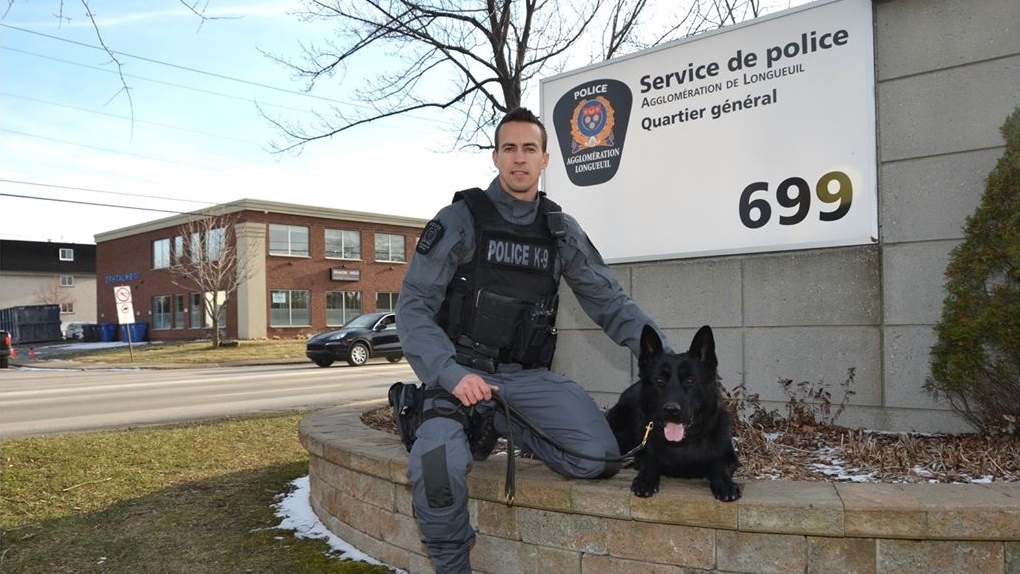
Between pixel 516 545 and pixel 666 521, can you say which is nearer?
pixel 666 521

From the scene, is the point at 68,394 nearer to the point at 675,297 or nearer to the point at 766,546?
the point at 675,297

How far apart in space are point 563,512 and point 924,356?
258cm

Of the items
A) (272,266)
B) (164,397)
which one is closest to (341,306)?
(272,266)

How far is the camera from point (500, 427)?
329 cm

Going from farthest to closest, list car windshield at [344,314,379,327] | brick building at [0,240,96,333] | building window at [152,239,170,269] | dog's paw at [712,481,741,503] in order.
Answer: brick building at [0,240,96,333] → building window at [152,239,170,269] → car windshield at [344,314,379,327] → dog's paw at [712,481,741,503]

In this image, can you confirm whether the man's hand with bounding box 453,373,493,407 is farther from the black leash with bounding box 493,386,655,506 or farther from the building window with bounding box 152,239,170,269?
the building window with bounding box 152,239,170,269

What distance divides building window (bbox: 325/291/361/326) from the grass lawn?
29001 mm

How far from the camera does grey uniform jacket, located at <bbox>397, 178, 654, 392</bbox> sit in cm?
296

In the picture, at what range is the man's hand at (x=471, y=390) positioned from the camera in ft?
9.17

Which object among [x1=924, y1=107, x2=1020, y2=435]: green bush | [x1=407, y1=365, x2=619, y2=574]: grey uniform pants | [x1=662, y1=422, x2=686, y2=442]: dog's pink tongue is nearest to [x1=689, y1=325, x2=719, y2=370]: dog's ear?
[x1=662, y1=422, x2=686, y2=442]: dog's pink tongue

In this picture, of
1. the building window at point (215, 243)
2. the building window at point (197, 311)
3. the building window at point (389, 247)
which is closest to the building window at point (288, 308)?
the building window at point (215, 243)

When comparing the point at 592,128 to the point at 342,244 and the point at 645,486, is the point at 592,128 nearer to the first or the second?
the point at 645,486

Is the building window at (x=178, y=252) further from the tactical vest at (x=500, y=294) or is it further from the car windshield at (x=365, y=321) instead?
the tactical vest at (x=500, y=294)

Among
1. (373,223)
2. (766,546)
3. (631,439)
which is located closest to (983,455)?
(766,546)
